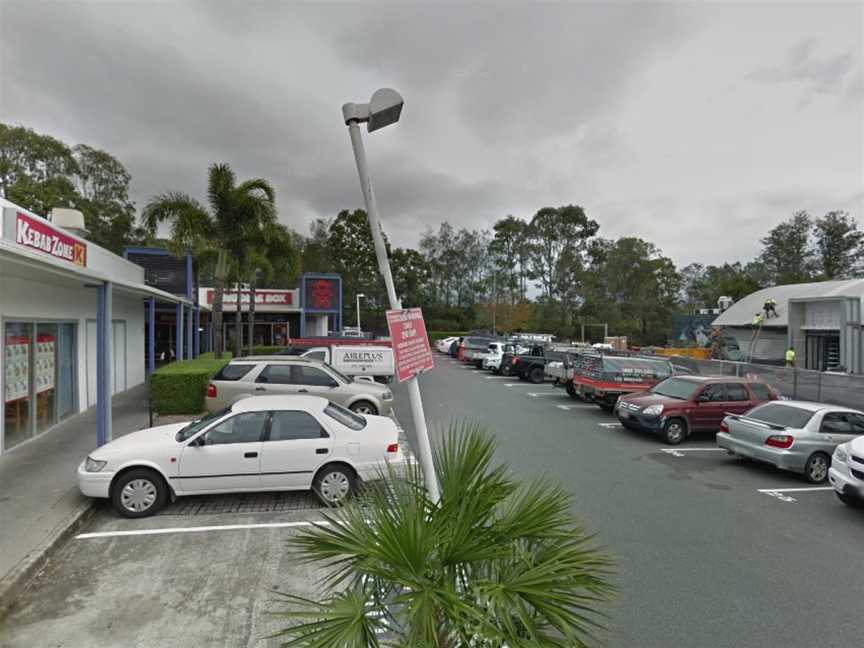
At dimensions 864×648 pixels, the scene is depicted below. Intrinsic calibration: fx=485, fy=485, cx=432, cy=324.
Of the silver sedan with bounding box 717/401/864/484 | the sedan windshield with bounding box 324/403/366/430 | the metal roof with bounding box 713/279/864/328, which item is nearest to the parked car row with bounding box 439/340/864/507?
the silver sedan with bounding box 717/401/864/484

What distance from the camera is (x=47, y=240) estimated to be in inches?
365

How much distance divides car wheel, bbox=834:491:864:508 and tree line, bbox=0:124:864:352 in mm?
29349

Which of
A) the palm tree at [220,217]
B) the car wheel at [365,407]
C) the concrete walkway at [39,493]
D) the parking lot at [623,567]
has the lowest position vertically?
the parking lot at [623,567]

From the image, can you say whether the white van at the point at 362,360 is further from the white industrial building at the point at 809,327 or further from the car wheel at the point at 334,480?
the white industrial building at the point at 809,327

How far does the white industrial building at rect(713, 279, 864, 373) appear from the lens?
70.1 ft

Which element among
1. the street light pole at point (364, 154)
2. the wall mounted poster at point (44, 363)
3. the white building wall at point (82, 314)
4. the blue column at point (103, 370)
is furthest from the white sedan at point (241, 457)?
the wall mounted poster at point (44, 363)

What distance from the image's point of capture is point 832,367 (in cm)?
2405

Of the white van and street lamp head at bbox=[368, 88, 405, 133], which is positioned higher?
street lamp head at bbox=[368, 88, 405, 133]

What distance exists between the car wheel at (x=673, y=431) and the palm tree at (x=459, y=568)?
879cm

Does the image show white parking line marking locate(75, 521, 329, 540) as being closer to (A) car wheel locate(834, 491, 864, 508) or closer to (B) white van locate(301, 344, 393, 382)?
(A) car wheel locate(834, 491, 864, 508)

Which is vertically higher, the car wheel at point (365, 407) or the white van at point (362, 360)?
the white van at point (362, 360)

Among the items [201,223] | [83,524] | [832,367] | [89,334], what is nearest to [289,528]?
[83,524]

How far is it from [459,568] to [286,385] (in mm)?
9951

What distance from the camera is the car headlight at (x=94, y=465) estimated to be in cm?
615
